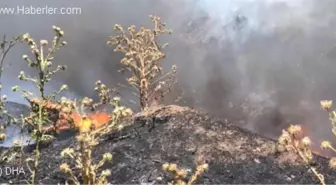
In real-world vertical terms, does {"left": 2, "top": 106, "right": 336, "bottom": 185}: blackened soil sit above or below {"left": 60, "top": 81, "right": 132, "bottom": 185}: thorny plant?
above

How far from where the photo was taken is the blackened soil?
17359mm

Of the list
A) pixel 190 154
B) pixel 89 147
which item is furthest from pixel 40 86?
pixel 190 154

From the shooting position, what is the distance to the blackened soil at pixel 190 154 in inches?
683

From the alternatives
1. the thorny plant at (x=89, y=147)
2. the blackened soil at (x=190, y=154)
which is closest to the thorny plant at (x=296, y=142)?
the thorny plant at (x=89, y=147)

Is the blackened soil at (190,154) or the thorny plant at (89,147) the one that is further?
the blackened soil at (190,154)

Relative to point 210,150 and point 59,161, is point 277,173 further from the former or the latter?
point 59,161

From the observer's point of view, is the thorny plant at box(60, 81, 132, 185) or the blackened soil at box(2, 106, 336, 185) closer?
the thorny plant at box(60, 81, 132, 185)

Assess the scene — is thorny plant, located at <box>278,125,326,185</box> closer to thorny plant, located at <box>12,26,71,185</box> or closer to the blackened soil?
thorny plant, located at <box>12,26,71,185</box>

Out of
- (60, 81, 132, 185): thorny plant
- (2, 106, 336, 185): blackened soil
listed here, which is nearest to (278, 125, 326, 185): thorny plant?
(60, 81, 132, 185): thorny plant

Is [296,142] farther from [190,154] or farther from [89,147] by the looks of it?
[190,154]

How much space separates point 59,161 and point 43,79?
11859mm

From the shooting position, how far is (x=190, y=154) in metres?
19.1

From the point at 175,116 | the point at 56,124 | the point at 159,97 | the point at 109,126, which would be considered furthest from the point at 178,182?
the point at 159,97

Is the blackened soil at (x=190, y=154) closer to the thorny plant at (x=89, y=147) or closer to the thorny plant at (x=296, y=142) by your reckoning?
the thorny plant at (x=89, y=147)
